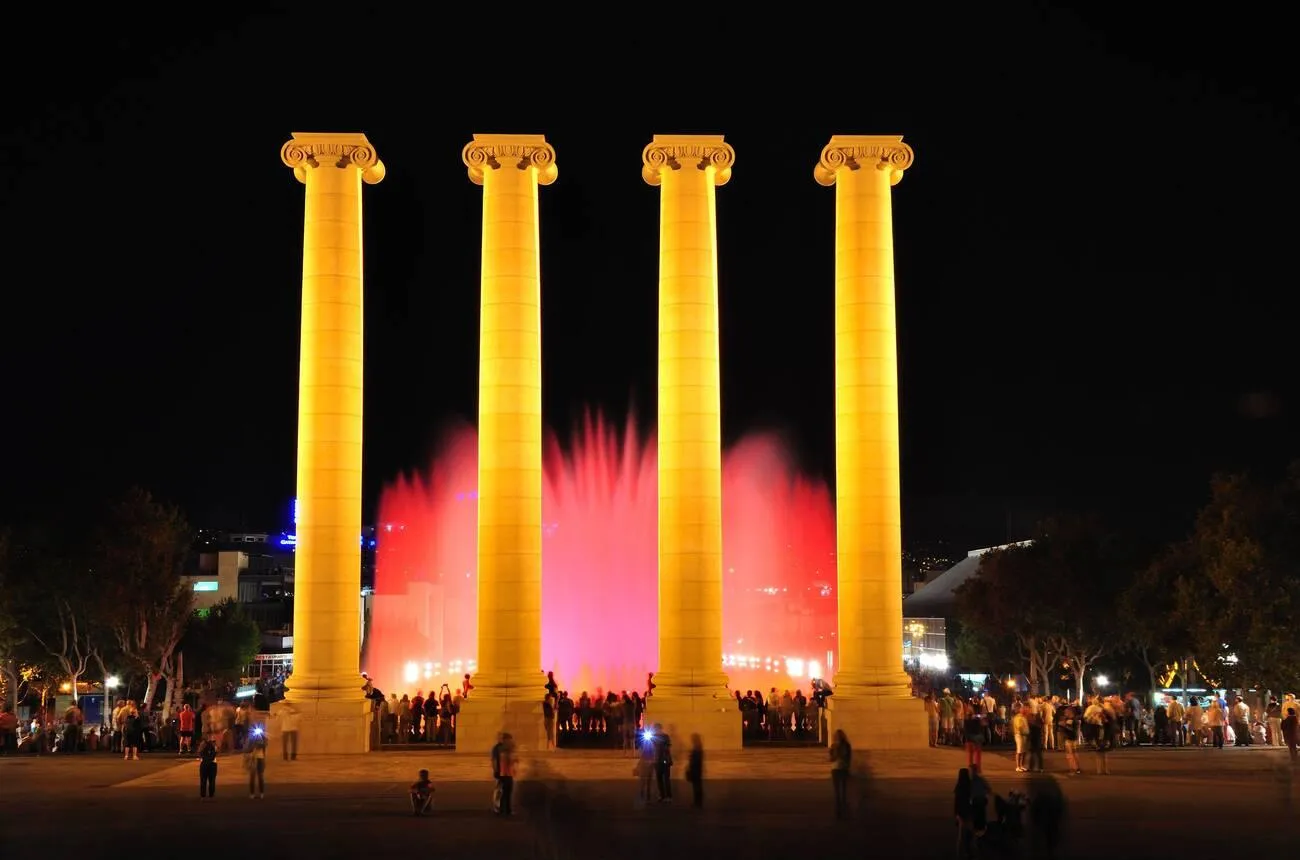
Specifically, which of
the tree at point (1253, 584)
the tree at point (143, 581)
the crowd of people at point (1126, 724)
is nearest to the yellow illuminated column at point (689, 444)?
the crowd of people at point (1126, 724)

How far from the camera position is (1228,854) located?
112 ft

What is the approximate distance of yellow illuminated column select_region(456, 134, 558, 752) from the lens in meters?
65.2

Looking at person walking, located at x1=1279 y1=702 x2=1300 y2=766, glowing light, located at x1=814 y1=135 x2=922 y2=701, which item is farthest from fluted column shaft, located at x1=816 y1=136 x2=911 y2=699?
person walking, located at x1=1279 y1=702 x2=1300 y2=766

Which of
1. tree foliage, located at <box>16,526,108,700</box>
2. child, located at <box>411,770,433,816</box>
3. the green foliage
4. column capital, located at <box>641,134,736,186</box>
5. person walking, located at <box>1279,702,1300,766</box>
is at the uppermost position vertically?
column capital, located at <box>641,134,736,186</box>

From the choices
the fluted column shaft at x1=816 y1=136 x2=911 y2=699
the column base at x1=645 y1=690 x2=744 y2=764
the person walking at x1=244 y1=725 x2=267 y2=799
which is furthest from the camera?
the fluted column shaft at x1=816 y1=136 x2=911 y2=699

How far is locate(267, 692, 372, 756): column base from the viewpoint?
63.2m

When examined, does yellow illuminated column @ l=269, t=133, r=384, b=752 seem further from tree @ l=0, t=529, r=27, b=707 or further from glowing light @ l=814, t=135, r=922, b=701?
tree @ l=0, t=529, r=27, b=707

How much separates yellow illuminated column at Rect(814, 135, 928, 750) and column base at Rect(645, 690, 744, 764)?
5.13 m

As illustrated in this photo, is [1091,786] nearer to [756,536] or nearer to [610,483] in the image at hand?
[610,483]

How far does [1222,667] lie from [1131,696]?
12389mm

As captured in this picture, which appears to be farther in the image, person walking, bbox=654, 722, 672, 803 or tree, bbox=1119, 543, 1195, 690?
tree, bbox=1119, 543, 1195, 690

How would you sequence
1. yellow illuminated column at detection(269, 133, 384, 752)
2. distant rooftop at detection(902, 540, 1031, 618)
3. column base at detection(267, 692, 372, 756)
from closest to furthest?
column base at detection(267, 692, 372, 756)
yellow illuminated column at detection(269, 133, 384, 752)
distant rooftop at detection(902, 540, 1031, 618)

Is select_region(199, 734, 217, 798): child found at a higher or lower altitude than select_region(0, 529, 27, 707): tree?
lower

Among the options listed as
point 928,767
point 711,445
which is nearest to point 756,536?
point 711,445
